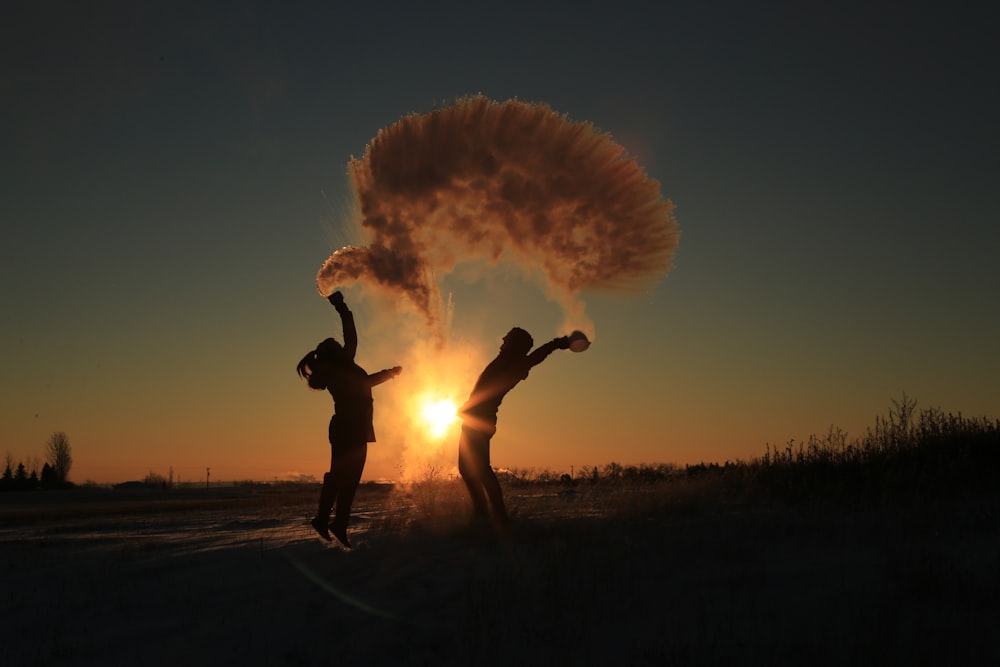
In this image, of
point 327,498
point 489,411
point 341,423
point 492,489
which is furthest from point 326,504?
point 489,411

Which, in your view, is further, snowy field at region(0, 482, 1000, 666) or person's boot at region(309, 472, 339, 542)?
person's boot at region(309, 472, 339, 542)

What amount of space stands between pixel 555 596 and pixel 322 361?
3.59 m

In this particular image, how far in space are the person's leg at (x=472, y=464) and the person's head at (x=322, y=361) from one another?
159cm

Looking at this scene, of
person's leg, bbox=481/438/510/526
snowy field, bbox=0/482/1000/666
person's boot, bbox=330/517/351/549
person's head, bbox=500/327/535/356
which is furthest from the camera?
person's head, bbox=500/327/535/356

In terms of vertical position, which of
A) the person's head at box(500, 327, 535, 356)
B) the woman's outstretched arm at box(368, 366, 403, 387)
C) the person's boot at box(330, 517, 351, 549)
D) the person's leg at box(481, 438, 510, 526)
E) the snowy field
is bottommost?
the snowy field

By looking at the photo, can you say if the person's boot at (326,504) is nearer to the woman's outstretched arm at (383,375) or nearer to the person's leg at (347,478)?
the person's leg at (347,478)

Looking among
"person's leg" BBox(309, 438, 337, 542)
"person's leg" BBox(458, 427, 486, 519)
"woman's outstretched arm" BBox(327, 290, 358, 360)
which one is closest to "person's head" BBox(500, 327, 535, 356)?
"person's leg" BBox(458, 427, 486, 519)

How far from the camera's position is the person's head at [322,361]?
8.47 meters

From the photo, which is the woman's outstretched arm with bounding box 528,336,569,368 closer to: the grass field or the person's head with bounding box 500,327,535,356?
Result: the person's head with bounding box 500,327,535,356

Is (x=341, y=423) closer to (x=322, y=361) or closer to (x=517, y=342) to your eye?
(x=322, y=361)

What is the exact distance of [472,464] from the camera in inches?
348

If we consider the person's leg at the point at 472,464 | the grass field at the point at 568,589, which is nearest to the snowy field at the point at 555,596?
the grass field at the point at 568,589

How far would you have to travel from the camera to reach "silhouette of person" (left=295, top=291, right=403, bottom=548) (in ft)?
27.7

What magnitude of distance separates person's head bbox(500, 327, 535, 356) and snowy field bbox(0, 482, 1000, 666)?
1974 millimetres
